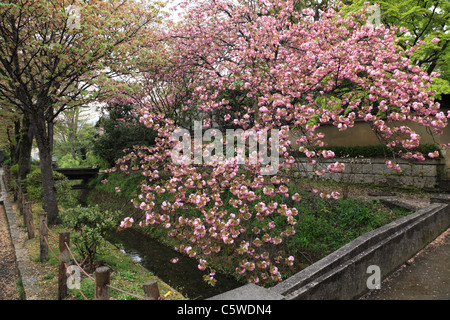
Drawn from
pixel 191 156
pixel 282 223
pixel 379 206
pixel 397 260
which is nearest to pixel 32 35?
pixel 191 156

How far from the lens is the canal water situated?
7.88 meters

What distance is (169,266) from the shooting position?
9398mm

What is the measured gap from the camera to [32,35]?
9.11 m

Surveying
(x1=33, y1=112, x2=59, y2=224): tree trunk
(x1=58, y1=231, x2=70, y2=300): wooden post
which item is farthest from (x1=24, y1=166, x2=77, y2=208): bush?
(x1=58, y1=231, x2=70, y2=300): wooden post

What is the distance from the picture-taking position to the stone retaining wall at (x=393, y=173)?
1044 cm

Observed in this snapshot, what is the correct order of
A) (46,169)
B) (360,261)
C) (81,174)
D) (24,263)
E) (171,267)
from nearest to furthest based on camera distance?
(360,261)
(24,263)
(171,267)
(46,169)
(81,174)

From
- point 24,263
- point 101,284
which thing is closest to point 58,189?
point 24,263

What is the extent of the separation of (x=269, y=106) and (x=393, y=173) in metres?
7.29

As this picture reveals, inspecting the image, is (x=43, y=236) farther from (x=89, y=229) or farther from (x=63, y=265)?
(x=63, y=265)

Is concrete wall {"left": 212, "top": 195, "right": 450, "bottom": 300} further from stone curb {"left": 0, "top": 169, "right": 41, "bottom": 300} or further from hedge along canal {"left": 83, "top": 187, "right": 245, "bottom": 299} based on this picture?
stone curb {"left": 0, "top": 169, "right": 41, "bottom": 300}

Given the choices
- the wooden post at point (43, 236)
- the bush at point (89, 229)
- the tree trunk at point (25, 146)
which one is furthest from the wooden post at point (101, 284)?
the tree trunk at point (25, 146)

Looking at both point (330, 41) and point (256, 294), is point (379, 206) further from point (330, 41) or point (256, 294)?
point (256, 294)

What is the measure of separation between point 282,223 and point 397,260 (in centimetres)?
431
